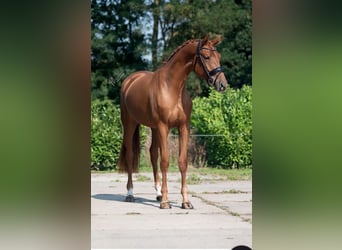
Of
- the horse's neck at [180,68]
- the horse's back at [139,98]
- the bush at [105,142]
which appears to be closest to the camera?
the horse's neck at [180,68]

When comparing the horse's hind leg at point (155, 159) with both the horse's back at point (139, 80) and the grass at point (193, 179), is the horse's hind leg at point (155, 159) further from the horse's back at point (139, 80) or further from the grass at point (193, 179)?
the grass at point (193, 179)

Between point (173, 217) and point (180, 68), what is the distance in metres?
1.76

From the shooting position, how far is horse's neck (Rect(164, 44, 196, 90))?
254 inches

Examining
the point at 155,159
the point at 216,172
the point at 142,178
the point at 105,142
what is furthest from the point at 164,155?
the point at 105,142

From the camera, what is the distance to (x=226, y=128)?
1119cm

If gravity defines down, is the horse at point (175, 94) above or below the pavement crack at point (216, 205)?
above

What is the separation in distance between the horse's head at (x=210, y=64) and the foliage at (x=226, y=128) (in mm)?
4895

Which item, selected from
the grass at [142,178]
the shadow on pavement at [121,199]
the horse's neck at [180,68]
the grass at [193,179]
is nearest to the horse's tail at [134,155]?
the shadow on pavement at [121,199]

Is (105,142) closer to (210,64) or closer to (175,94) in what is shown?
(175,94)

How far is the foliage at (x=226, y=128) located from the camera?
1102 cm
